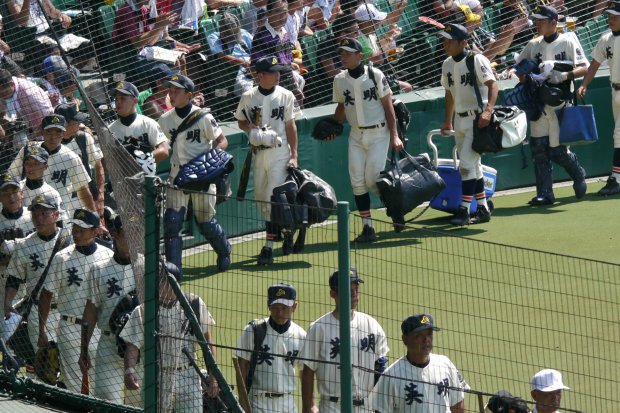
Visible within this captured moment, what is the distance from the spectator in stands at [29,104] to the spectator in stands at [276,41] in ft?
9.06

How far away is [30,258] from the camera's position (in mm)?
9133

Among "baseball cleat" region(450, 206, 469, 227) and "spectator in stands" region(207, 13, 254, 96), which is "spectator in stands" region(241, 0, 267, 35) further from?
"baseball cleat" region(450, 206, 469, 227)

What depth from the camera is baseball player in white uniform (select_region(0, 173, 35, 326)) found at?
9516mm

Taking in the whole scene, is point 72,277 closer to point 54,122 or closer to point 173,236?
point 173,236

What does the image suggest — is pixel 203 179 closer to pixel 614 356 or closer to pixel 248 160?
pixel 248 160

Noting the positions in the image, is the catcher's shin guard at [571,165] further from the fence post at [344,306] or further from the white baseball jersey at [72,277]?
the fence post at [344,306]

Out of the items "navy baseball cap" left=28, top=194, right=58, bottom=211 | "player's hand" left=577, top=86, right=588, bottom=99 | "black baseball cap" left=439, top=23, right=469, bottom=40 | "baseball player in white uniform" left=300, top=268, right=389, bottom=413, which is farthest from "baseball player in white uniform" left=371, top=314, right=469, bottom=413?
"player's hand" left=577, top=86, right=588, bottom=99

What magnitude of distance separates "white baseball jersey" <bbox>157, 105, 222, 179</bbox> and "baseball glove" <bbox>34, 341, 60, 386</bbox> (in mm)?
2976

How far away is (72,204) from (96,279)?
229 cm

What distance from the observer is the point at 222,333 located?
30.3 feet

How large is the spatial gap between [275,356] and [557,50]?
7103 millimetres

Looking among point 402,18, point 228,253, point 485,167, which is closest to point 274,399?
point 228,253

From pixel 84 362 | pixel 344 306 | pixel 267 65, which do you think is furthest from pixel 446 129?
pixel 344 306

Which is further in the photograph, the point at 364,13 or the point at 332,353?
the point at 364,13
